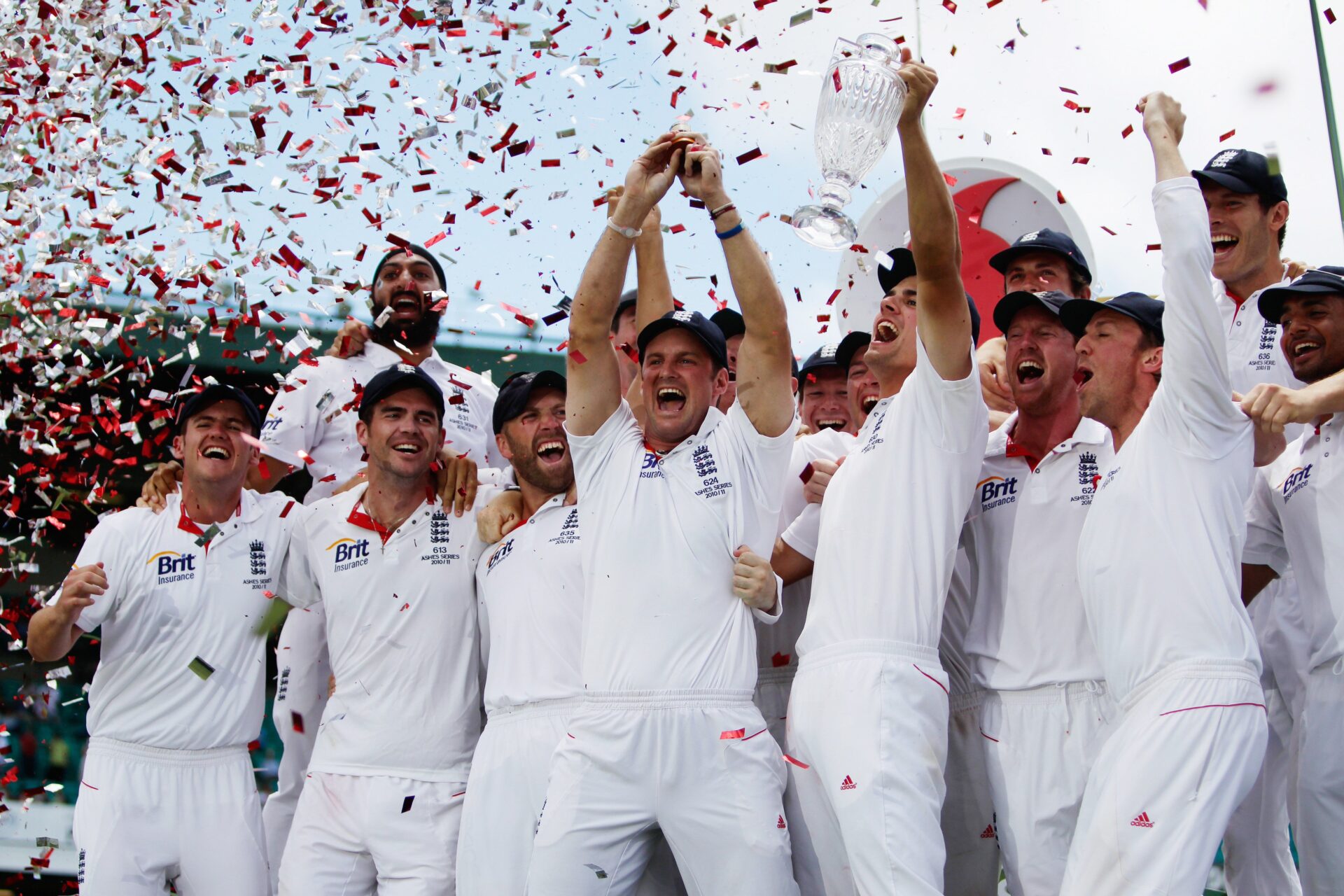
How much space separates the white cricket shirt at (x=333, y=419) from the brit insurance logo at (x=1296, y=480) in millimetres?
4057

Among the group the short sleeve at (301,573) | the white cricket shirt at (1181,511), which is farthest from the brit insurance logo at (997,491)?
the short sleeve at (301,573)

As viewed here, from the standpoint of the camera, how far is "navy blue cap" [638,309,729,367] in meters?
5.54

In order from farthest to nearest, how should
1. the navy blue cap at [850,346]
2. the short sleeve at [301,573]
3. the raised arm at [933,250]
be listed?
the navy blue cap at [850,346] → the short sleeve at [301,573] → the raised arm at [933,250]

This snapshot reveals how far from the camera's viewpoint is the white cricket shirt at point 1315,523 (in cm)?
495

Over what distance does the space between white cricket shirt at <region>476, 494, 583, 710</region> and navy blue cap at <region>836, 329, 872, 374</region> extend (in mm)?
1780

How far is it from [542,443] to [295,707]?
203 centimetres

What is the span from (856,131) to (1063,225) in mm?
3177

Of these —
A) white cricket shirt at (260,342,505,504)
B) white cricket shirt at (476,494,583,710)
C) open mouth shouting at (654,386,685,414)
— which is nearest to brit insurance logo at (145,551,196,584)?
white cricket shirt at (260,342,505,504)

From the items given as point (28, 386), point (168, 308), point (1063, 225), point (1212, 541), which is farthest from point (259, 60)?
point (1212, 541)

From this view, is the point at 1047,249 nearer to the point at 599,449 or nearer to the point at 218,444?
the point at 599,449

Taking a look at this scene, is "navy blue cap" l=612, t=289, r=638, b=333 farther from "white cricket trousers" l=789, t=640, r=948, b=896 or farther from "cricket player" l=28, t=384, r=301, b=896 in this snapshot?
"white cricket trousers" l=789, t=640, r=948, b=896

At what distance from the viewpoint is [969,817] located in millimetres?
5375

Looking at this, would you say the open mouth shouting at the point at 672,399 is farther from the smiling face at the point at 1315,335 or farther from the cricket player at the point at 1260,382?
the smiling face at the point at 1315,335

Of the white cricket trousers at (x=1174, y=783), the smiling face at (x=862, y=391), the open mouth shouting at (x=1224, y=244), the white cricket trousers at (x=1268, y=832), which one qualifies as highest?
the open mouth shouting at (x=1224, y=244)
